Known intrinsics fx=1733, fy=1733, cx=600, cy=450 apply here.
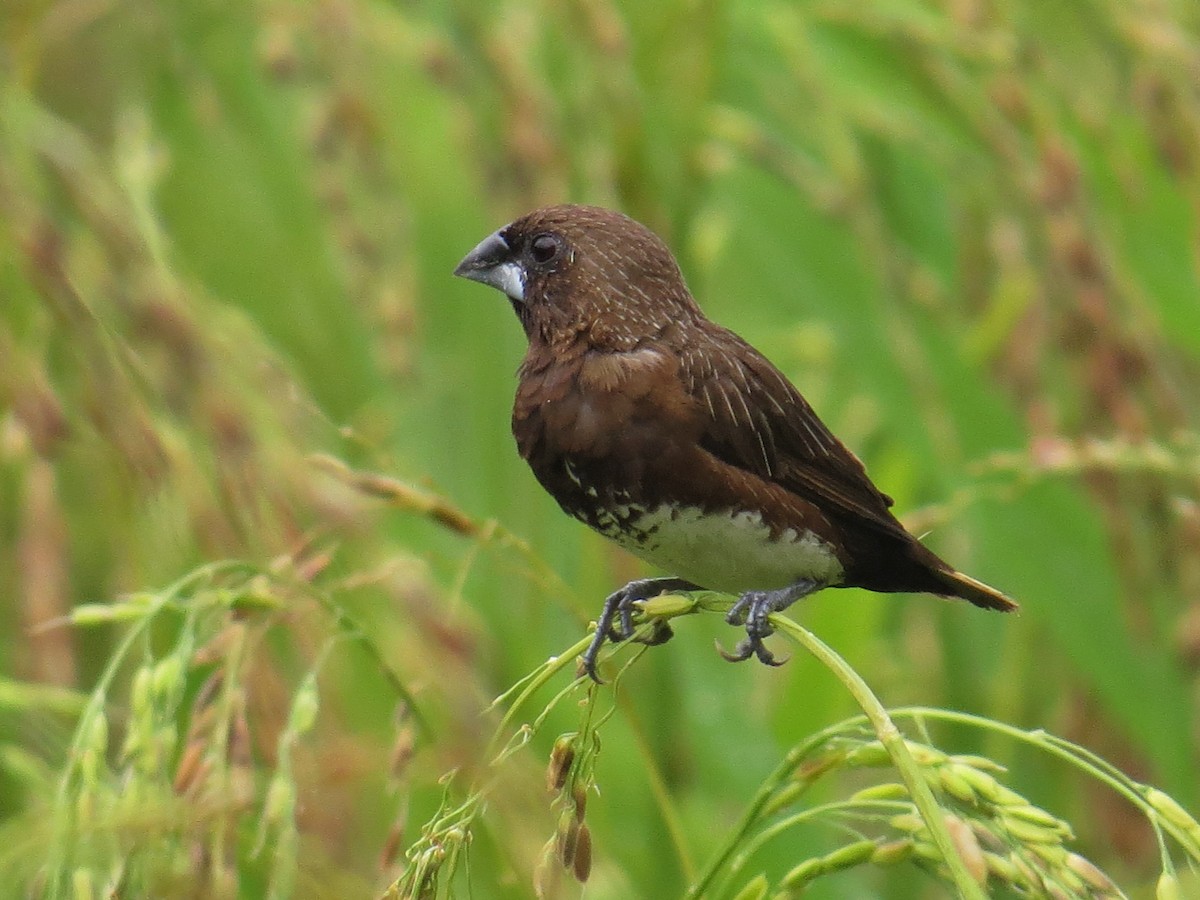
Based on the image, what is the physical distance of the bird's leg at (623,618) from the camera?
1675 mm

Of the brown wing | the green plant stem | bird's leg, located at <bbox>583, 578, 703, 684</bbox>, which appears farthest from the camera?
the brown wing

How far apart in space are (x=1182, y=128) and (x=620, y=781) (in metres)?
1.37

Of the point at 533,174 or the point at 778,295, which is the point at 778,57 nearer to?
the point at 778,295

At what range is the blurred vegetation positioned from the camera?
1746mm

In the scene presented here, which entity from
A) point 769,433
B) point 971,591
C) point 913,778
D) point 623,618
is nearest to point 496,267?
point 769,433

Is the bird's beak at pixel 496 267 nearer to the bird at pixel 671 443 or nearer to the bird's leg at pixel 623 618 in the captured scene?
the bird at pixel 671 443

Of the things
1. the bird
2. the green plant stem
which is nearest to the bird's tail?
the bird

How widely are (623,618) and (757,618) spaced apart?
0.55 ft

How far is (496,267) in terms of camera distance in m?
2.51

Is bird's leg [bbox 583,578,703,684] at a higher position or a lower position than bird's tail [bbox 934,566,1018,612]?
lower

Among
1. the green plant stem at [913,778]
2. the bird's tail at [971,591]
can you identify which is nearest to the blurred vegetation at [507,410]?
the bird's tail at [971,591]

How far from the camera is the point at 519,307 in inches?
99.0

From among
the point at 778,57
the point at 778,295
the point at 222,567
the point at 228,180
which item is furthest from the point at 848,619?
the point at 228,180

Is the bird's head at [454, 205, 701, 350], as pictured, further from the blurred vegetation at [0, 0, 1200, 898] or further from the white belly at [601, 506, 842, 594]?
the white belly at [601, 506, 842, 594]
